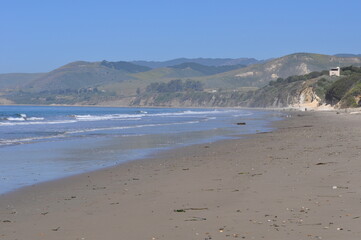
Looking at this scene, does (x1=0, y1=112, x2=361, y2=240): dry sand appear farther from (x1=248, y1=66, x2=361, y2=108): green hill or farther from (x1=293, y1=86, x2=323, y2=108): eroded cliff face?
(x1=293, y1=86, x2=323, y2=108): eroded cliff face

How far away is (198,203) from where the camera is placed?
10.2m

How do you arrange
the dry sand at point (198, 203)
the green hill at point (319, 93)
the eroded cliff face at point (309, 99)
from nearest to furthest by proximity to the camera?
the dry sand at point (198, 203) < the green hill at point (319, 93) < the eroded cliff face at point (309, 99)

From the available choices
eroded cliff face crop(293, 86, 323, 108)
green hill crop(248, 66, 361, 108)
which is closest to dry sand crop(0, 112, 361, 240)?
green hill crop(248, 66, 361, 108)

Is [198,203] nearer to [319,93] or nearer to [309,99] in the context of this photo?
[319,93]

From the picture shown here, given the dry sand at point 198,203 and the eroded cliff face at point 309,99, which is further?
the eroded cliff face at point 309,99

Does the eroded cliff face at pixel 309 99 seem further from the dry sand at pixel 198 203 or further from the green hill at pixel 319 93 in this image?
the dry sand at pixel 198 203

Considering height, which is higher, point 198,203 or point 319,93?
point 319,93

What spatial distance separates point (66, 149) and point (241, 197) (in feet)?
46.5

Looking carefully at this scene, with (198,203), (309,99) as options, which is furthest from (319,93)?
(198,203)

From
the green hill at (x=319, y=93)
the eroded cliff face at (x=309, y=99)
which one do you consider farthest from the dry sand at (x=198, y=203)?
the eroded cliff face at (x=309, y=99)

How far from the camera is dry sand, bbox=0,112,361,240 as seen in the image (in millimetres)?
7949

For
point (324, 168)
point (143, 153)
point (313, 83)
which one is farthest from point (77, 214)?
point (313, 83)

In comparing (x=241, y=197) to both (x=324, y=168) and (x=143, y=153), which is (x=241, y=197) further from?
(x=143, y=153)

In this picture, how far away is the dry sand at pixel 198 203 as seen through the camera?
7.95 m
